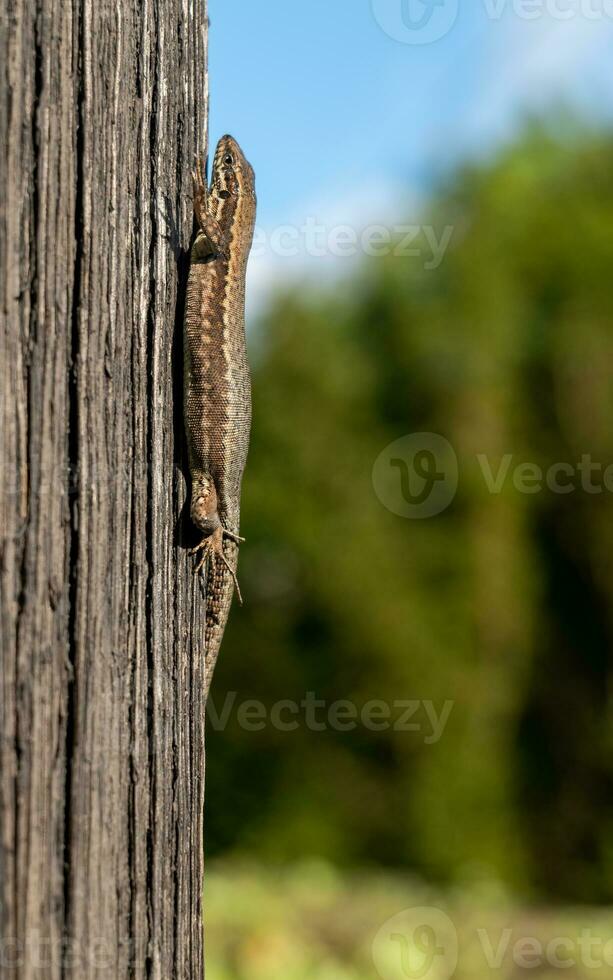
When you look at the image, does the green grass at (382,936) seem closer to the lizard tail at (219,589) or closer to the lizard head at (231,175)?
the lizard tail at (219,589)

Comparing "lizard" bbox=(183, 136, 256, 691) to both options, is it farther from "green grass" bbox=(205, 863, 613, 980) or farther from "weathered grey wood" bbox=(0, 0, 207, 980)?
"green grass" bbox=(205, 863, 613, 980)

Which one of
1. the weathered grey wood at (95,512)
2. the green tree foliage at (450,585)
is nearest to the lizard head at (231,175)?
Answer: the weathered grey wood at (95,512)

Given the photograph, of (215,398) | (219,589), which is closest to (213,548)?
(215,398)

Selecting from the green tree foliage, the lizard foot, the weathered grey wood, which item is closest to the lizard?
the lizard foot

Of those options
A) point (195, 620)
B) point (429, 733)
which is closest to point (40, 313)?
point (195, 620)

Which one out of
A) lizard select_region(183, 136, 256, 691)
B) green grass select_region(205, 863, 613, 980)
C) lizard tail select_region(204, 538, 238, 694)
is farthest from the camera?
green grass select_region(205, 863, 613, 980)

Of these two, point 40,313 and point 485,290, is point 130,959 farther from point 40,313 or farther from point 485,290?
point 485,290
